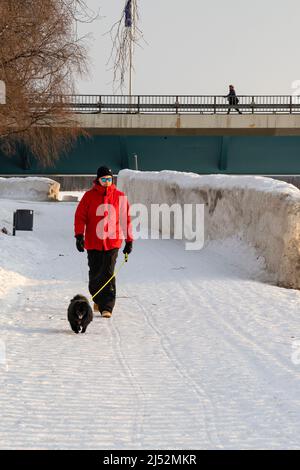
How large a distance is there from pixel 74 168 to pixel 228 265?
23593mm

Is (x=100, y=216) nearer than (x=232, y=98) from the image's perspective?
Yes

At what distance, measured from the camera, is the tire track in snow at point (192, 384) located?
5.31 meters

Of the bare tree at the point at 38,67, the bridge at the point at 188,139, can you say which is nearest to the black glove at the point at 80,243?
the bare tree at the point at 38,67

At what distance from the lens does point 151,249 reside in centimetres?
1705

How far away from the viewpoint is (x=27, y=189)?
36781mm

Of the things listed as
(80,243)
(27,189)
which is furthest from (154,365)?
(27,189)

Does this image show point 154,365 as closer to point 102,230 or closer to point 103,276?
point 103,276

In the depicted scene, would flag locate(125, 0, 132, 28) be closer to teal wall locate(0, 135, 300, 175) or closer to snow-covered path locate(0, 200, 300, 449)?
snow-covered path locate(0, 200, 300, 449)

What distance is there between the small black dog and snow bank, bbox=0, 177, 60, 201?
28406 mm

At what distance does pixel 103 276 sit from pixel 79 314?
1.19 meters

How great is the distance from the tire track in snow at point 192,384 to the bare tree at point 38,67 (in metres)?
10.0

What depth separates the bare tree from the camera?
1852cm

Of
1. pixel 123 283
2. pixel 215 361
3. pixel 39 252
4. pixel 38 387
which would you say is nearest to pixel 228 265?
pixel 123 283
